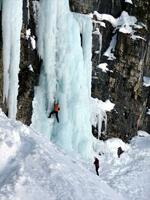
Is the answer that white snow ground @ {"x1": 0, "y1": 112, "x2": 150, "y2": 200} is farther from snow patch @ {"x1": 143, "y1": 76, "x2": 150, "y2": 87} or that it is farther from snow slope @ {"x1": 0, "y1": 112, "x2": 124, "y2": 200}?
snow patch @ {"x1": 143, "y1": 76, "x2": 150, "y2": 87}

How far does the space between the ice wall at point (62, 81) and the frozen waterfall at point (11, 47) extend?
2.61 meters

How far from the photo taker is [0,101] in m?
15.2

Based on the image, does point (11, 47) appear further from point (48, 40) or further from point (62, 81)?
point (62, 81)

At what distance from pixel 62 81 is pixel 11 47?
156 inches

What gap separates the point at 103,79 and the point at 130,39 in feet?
8.05

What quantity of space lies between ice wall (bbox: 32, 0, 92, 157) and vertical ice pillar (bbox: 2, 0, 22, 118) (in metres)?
2.61

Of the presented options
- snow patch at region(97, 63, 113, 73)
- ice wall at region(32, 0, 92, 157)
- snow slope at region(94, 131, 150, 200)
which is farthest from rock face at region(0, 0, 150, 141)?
ice wall at region(32, 0, 92, 157)

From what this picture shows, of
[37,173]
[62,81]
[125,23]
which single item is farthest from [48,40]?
[37,173]

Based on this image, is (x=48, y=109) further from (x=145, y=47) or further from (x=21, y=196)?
(x=21, y=196)

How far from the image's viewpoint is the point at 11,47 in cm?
1524

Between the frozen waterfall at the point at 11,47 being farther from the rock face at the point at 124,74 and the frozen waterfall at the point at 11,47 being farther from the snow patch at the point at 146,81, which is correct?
the snow patch at the point at 146,81

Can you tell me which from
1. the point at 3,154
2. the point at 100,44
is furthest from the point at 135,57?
the point at 3,154

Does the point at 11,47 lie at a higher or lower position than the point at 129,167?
higher

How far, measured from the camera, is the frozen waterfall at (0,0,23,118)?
15094 millimetres
